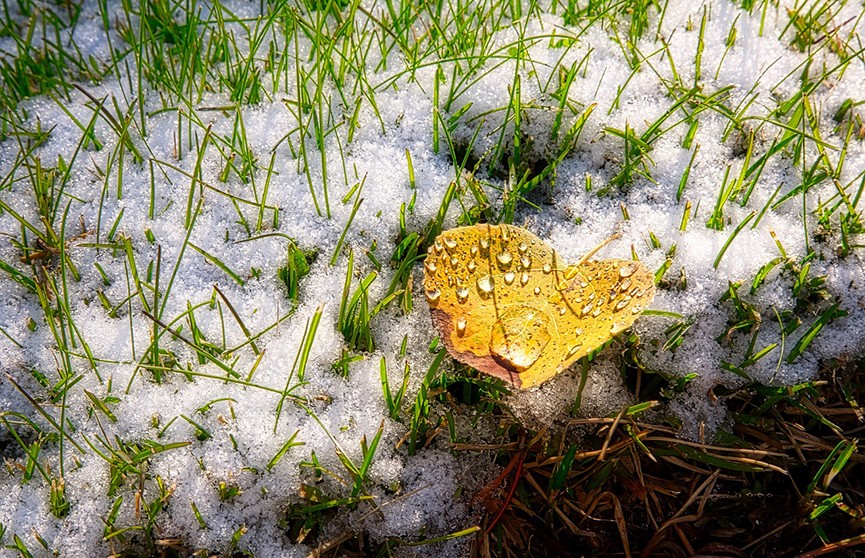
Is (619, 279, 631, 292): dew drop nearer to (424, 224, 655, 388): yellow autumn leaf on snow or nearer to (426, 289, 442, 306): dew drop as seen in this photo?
(424, 224, 655, 388): yellow autumn leaf on snow

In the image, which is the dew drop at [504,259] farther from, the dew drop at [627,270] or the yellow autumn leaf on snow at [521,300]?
the dew drop at [627,270]

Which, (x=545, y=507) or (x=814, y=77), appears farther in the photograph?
(x=814, y=77)

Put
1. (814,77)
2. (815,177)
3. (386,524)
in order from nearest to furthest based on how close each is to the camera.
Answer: (386,524) → (815,177) → (814,77)

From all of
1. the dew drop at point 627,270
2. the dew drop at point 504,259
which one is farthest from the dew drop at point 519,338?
the dew drop at point 627,270

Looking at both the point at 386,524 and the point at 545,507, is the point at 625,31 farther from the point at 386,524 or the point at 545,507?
the point at 386,524

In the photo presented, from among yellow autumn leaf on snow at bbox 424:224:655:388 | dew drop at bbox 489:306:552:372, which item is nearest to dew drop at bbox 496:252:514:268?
yellow autumn leaf on snow at bbox 424:224:655:388

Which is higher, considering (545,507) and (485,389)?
(485,389)

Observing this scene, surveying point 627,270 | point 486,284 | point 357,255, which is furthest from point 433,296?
point 627,270

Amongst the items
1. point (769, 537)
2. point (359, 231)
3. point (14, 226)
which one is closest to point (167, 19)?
point (14, 226)
